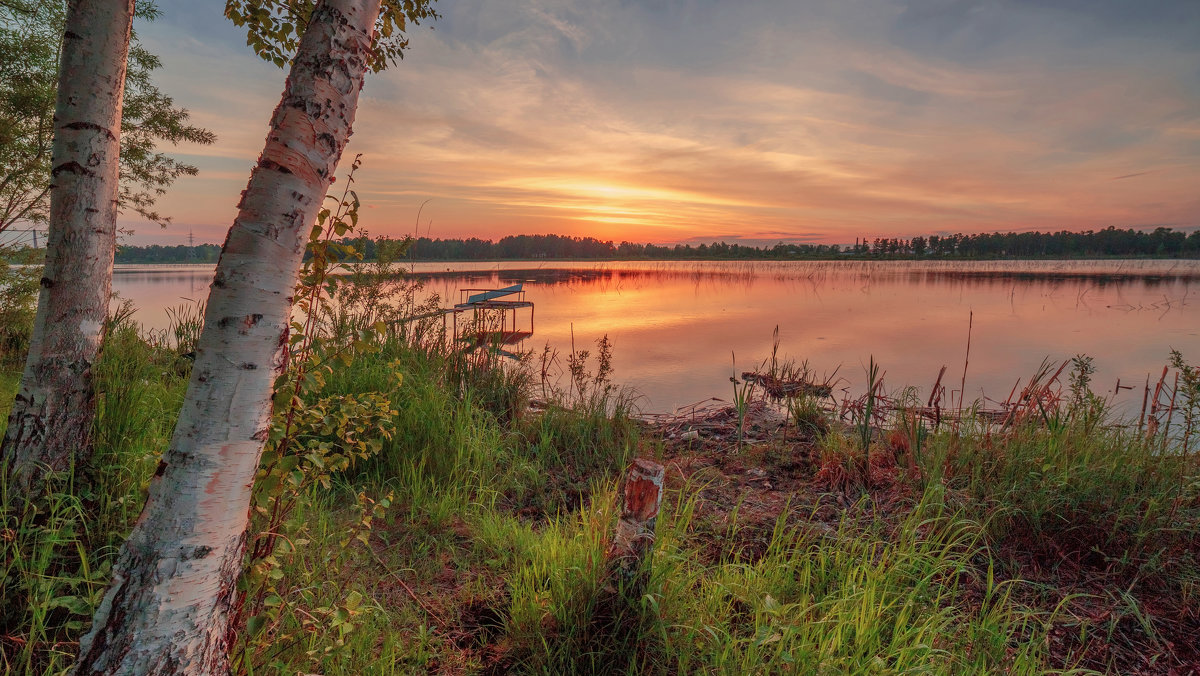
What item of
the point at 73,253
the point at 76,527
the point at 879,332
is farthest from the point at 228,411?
the point at 879,332

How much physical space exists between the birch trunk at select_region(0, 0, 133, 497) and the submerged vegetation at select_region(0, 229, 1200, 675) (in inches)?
5.7

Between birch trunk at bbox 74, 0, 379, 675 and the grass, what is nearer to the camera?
birch trunk at bbox 74, 0, 379, 675

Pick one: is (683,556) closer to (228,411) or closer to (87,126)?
(228,411)

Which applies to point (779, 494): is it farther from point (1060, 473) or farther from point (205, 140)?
point (205, 140)

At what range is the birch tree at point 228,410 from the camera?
1.34m

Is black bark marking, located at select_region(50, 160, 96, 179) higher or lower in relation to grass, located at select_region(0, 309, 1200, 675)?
higher

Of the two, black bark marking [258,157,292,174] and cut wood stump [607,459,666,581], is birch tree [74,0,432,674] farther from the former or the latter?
cut wood stump [607,459,666,581]

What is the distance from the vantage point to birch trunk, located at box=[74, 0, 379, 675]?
1.34m

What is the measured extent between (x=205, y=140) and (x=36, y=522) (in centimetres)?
1064

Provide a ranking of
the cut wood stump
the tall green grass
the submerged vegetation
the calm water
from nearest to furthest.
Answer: the tall green grass → the submerged vegetation → the cut wood stump → the calm water

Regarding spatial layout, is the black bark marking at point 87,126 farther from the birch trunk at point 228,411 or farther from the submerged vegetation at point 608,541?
the birch trunk at point 228,411

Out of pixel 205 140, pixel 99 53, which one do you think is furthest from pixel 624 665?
pixel 205 140

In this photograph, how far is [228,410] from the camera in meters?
1.42

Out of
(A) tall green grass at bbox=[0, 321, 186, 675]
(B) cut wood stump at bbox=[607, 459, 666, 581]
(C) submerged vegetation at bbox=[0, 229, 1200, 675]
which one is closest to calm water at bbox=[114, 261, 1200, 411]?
(C) submerged vegetation at bbox=[0, 229, 1200, 675]
